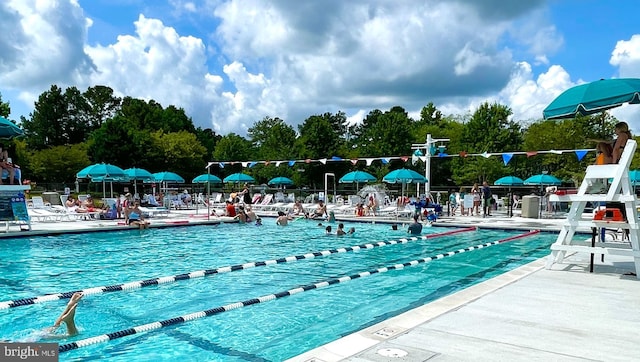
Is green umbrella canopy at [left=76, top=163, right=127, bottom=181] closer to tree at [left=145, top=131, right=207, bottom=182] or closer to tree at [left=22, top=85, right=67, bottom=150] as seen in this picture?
tree at [left=145, top=131, right=207, bottom=182]

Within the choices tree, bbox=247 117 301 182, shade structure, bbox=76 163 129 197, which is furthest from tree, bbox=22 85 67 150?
shade structure, bbox=76 163 129 197

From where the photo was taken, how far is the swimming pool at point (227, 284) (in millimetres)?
5273

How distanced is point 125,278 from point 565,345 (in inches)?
286

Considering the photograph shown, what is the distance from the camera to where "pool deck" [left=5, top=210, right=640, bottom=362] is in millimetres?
3389

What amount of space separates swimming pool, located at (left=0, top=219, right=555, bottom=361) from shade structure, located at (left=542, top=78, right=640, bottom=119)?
3.24m

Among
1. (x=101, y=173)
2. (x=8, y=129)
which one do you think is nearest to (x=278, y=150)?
(x=101, y=173)

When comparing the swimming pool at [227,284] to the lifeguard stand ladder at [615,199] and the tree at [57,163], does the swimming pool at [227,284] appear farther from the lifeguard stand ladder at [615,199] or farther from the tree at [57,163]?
the tree at [57,163]

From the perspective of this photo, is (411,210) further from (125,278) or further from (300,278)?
(125,278)

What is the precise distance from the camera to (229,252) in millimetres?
11570

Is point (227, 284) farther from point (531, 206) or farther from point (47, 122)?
point (47, 122)

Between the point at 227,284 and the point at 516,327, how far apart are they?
515 cm

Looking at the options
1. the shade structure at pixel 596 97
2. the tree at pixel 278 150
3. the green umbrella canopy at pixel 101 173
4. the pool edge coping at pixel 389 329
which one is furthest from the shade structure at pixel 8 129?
the tree at pixel 278 150

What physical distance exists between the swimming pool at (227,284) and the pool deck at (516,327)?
1.44 m

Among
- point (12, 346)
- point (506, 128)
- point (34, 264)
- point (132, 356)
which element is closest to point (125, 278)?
point (34, 264)
